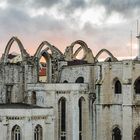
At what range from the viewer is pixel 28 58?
4522 cm

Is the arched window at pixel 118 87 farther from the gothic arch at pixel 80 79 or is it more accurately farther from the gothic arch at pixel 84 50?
the gothic arch at pixel 84 50

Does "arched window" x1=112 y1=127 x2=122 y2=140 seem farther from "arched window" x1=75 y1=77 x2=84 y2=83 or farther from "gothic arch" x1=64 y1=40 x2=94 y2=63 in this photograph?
"gothic arch" x1=64 y1=40 x2=94 y2=63

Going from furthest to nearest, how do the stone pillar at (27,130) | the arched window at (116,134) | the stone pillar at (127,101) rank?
1. the arched window at (116,134)
2. the stone pillar at (127,101)
3. the stone pillar at (27,130)

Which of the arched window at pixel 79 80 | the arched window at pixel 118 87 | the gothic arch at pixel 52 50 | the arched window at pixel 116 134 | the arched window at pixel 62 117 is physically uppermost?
the gothic arch at pixel 52 50

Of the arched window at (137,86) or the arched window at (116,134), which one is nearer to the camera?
the arched window at (137,86)

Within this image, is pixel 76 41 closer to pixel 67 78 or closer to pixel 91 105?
pixel 67 78

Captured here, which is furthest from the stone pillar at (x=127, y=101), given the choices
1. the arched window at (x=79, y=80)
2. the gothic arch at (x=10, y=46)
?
the gothic arch at (x=10, y=46)

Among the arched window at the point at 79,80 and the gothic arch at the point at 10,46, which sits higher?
the gothic arch at the point at 10,46

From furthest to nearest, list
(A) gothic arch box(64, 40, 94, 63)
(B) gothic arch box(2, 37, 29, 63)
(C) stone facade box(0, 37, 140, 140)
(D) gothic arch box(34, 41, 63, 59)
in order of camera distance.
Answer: (A) gothic arch box(64, 40, 94, 63), (D) gothic arch box(34, 41, 63, 59), (B) gothic arch box(2, 37, 29, 63), (C) stone facade box(0, 37, 140, 140)

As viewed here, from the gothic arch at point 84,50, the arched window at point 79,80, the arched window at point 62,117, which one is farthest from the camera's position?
the gothic arch at point 84,50

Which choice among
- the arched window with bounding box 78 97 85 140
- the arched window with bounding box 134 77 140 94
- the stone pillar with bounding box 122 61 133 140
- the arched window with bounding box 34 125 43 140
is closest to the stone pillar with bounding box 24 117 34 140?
the arched window with bounding box 34 125 43 140

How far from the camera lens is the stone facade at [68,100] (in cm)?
3900

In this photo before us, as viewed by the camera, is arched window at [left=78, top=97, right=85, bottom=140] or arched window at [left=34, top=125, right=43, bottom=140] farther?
arched window at [left=78, top=97, right=85, bottom=140]

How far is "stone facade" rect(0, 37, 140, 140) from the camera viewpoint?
39000 millimetres
